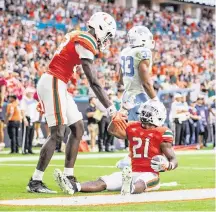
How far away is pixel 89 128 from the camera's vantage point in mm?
20734

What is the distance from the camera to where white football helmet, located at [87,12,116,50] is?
9109 millimetres

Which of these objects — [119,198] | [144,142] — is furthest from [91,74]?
[119,198]

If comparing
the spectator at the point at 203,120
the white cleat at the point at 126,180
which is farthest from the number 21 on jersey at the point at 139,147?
the spectator at the point at 203,120

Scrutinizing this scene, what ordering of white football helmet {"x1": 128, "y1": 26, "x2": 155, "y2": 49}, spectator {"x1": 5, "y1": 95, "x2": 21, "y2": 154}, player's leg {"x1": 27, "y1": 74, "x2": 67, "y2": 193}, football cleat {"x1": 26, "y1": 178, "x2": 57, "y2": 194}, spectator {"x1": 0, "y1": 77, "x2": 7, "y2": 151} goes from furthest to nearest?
spectator {"x1": 0, "y1": 77, "x2": 7, "y2": 151}, spectator {"x1": 5, "y1": 95, "x2": 21, "y2": 154}, white football helmet {"x1": 128, "y1": 26, "x2": 155, "y2": 49}, player's leg {"x1": 27, "y1": 74, "x2": 67, "y2": 193}, football cleat {"x1": 26, "y1": 178, "x2": 57, "y2": 194}

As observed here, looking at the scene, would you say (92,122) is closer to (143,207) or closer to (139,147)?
(139,147)

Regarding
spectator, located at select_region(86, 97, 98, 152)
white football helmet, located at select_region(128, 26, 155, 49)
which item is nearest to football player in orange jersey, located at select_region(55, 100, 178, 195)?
white football helmet, located at select_region(128, 26, 155, 49)

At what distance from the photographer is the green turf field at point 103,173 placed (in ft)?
23.6

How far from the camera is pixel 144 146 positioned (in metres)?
8.86

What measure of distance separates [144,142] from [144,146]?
0.05 meters

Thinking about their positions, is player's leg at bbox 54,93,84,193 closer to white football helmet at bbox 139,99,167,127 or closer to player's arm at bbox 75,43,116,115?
player's arm at bbox 75,43,116,115

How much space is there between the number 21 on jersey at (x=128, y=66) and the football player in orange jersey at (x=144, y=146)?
1.60 m

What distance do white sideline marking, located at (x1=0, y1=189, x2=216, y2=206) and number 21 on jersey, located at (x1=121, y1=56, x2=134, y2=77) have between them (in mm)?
2173

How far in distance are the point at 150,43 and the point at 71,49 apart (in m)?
1.97

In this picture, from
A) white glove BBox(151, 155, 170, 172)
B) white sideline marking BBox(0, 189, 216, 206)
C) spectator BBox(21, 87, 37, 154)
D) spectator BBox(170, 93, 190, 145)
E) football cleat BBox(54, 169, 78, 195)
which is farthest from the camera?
spectator BBox(170, 93, 190, 145)
